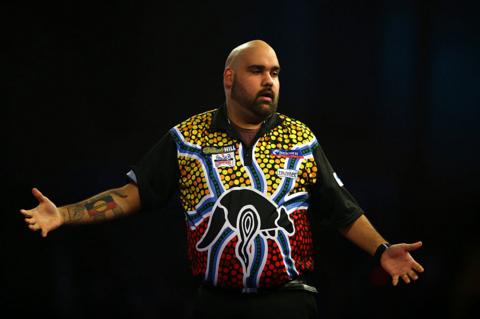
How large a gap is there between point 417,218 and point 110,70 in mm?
1678

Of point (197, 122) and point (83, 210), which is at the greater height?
point (197, 122)

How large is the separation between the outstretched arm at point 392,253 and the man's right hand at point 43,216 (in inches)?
41.4

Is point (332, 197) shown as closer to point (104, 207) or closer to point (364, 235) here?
point (364, 235)

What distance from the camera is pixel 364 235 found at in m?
2.52

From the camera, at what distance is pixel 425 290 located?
11.1ft

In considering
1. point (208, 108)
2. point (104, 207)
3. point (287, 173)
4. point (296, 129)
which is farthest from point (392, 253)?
point (208, 108)

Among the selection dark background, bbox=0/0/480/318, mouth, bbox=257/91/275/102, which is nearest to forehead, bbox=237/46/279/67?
mouth, bbox=257/91/275/102

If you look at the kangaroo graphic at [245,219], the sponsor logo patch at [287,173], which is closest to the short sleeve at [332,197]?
the sponsor logo patch at [287,173]

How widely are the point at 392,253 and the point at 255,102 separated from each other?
2.34 ft

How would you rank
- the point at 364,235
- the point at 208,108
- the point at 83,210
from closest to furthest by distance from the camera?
the point at 83,210
the point at 364,235
the point at 208,108

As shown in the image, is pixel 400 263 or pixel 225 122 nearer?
pixel 400 263

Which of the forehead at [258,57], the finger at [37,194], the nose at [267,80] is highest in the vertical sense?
the forehead at [258,57]

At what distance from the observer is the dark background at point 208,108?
3.37 meters

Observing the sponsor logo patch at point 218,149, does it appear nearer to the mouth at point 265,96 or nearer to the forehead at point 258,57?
the mouth at point 265,96
